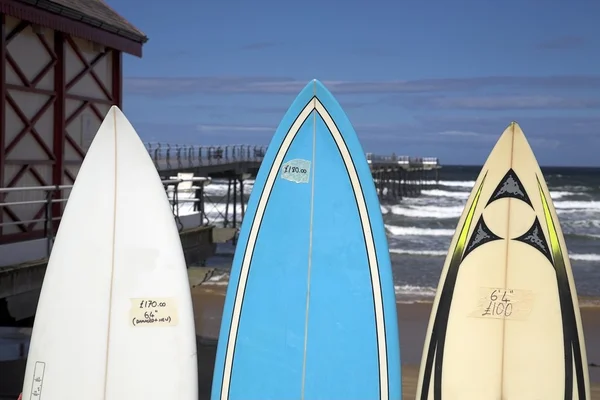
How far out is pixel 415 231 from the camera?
80.8 ft

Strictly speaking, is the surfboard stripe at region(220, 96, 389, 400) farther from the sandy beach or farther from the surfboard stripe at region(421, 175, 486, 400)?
the sandy beach

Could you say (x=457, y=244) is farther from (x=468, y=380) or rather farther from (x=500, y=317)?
(x=468, y=380)

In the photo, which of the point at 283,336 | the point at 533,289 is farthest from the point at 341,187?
the point at 533,289

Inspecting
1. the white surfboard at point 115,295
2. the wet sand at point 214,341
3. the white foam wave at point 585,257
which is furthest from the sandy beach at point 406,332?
the white foam wave at point 585,257

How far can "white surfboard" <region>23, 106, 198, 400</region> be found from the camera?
391cm

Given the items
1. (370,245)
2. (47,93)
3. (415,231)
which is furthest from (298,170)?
(415,231)

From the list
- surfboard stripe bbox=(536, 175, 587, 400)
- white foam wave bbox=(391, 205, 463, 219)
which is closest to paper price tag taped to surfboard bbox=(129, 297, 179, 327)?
surfboard stripe bbox=(536, 175, 587, 400)

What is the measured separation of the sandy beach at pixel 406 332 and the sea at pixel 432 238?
1.05 m

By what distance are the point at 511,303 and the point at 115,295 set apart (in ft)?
6.67

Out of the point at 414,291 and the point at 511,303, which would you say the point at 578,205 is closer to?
the point at 414,291

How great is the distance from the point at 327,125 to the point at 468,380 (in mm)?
1518

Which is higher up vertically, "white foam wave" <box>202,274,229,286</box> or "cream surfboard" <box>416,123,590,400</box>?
"cream surfboard" <box>416,123,590,400</box>

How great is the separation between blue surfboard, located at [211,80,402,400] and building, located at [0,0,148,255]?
11.2 ft

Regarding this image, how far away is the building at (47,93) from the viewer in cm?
745
